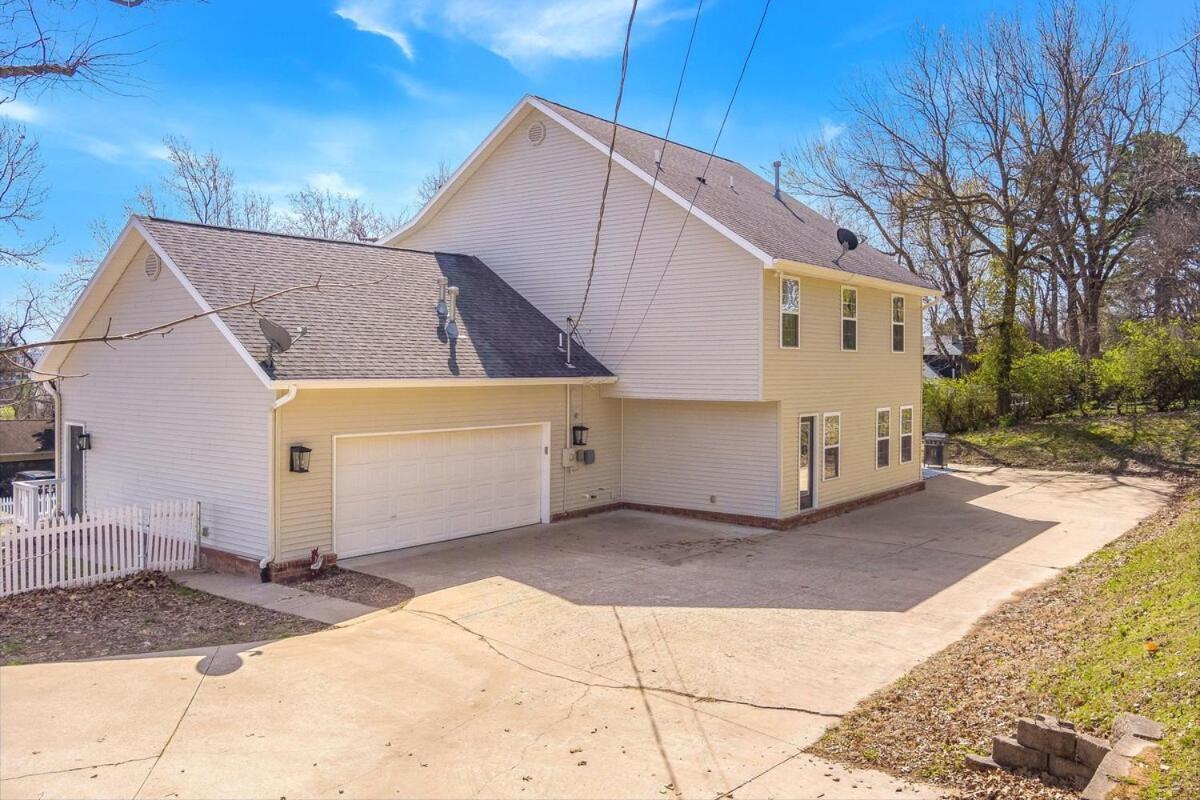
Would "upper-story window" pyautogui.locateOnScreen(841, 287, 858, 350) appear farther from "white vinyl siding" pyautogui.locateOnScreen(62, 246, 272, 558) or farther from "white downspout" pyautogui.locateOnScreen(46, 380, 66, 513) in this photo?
"white downspout" pyautogui.locateOnScreen(46, 380, 66, 513)

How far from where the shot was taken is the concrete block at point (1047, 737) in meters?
5.07

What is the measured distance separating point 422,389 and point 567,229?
5084 millimetres

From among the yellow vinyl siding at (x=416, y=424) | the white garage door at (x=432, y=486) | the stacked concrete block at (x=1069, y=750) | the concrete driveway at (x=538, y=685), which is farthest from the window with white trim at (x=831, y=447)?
the stacked concrete block at (x=1069, y=750)

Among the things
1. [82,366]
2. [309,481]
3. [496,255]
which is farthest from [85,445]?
[496,255]

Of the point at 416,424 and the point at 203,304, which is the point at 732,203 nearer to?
the point at 416,424

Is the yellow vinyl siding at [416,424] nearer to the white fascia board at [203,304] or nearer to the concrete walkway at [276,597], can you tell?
the concrete walkway at [276,597]

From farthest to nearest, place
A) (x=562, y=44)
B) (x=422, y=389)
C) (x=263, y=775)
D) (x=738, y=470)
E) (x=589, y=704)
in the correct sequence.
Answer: (x=738, y=470), (x=422, y=389), (x=562, y=44), (x=589, y=704), (x=263, y=775)

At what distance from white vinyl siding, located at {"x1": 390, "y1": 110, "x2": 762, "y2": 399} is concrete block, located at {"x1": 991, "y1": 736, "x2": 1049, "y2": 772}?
8788mm

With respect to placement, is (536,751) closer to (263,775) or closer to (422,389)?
(263,775)

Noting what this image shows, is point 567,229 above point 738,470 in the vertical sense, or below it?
above

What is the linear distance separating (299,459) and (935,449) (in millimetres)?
18585

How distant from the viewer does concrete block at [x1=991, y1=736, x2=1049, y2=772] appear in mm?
5148

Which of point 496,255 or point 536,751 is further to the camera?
point 496,255

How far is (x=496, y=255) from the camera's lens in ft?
56.0
